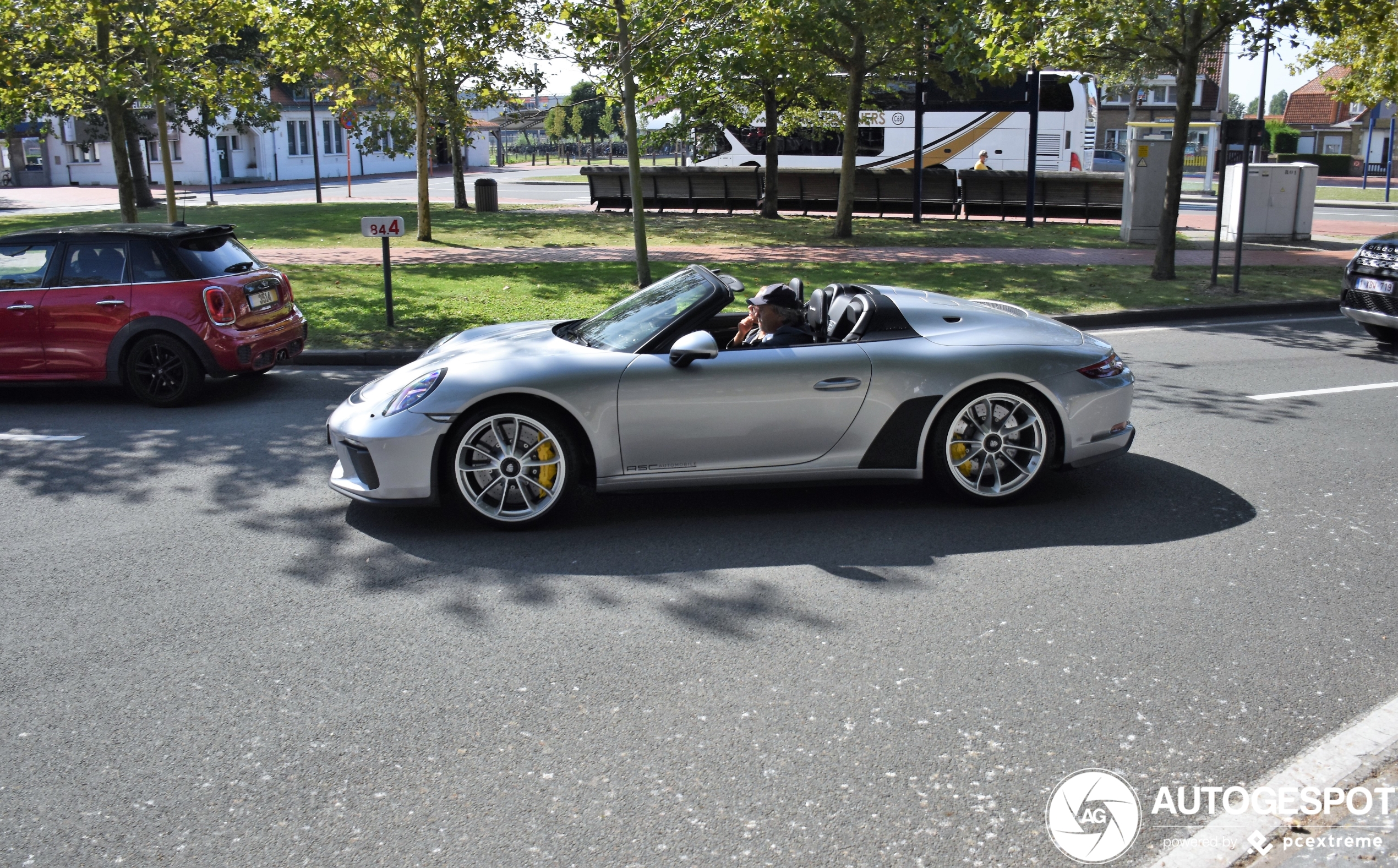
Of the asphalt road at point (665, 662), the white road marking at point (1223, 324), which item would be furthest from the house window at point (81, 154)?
the asphalt road at point (665, 662)

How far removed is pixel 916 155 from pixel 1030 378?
20.1 metres

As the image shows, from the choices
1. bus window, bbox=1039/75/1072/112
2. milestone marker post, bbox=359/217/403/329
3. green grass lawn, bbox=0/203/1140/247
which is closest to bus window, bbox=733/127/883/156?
bus window, bbox=1039/75/1072/112

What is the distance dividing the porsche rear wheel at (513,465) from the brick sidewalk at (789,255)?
11353 mm

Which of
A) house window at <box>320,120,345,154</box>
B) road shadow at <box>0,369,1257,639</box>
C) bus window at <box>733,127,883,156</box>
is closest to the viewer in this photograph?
road shadow at <box>0,369,1257,639</box>

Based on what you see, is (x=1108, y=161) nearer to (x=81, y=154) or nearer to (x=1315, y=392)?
(x=1315, y=392)

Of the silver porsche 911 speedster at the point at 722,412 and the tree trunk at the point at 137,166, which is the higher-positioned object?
the tree trunk at the point at 137,166

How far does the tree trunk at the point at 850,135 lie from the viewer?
811 inches

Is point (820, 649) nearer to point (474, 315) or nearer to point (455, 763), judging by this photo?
point (455, 763)

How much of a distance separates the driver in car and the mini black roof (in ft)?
16.7

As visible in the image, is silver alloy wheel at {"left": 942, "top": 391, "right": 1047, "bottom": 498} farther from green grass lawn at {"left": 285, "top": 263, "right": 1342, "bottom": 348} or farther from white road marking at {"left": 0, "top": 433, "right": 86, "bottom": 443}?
green grass lawn at {"left": 285, "top": 263, "right": 1342, "bottom": 348}

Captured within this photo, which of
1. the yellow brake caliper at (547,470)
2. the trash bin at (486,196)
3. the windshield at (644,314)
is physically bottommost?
the yellow brake caliper at (547,470)

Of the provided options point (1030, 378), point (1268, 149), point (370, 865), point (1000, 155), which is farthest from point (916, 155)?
point (1268, 149)

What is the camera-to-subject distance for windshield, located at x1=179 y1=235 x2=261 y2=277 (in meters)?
9.01

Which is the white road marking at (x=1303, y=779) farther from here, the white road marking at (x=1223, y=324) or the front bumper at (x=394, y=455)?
the white road marking at (x=1223, y=324)
